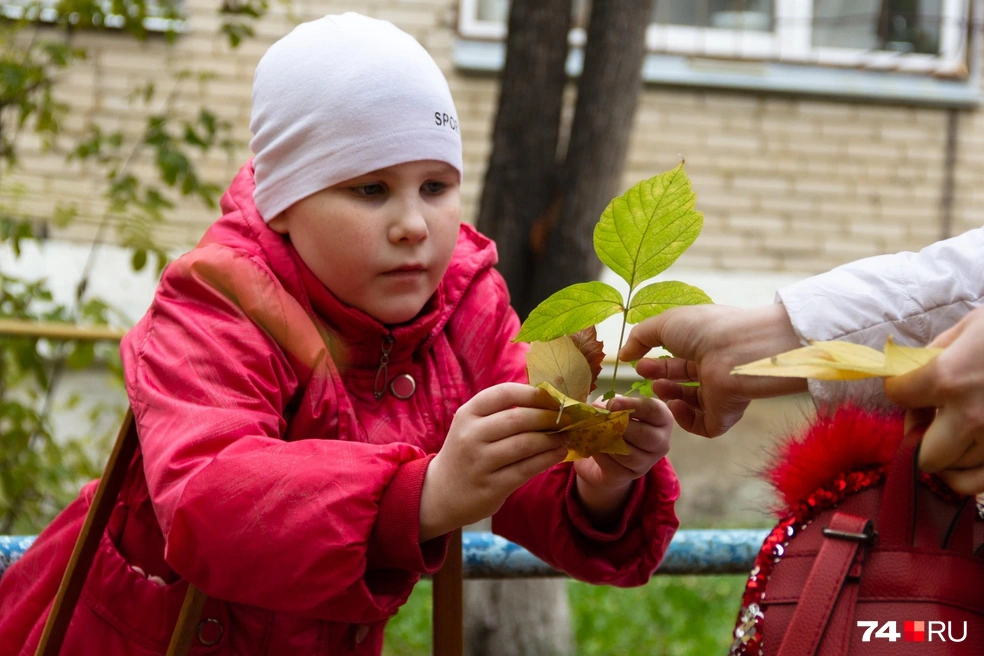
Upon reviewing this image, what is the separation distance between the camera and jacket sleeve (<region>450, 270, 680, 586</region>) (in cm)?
164

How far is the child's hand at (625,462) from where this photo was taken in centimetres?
138

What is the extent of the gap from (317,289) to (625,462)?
50cm

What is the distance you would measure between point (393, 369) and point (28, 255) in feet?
13.4

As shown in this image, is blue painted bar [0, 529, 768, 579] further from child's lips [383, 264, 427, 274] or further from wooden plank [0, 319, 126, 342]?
wooden plank [0, 319, 126, 342]

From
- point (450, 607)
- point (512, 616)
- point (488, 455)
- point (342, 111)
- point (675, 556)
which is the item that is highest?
point (342, 111)

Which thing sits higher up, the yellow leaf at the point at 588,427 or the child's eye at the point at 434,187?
the child's eye at the point at 434,187

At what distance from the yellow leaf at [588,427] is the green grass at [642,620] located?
2920 millimetres

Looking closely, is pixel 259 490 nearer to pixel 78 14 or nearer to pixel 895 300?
pixel 895 300

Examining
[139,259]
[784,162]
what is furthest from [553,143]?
[784,162]

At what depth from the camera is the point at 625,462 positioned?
1.47 meters

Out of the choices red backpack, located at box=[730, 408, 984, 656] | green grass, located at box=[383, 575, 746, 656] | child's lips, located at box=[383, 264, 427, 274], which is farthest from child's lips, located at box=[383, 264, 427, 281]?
green grass, located at box=[383, 575, 746, 656]

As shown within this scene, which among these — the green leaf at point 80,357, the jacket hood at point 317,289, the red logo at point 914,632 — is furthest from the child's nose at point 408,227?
the green leaf at point 80,357

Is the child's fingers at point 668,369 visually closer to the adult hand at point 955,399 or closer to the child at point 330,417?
the child at point 330,417

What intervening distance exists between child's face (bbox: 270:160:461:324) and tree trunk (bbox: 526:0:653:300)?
1527mm
